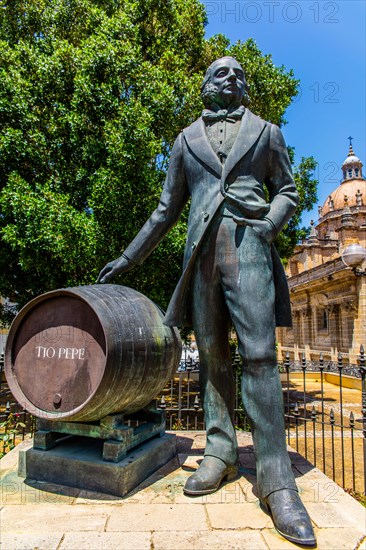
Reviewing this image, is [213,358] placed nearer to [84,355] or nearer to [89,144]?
[84,355]

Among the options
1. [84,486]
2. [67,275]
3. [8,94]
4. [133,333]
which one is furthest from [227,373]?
[8,94]

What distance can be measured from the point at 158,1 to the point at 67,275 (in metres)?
6.82

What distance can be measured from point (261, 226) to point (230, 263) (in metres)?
0.32

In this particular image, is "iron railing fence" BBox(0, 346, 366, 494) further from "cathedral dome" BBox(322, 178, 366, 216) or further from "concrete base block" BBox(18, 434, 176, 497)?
"cathedral dome" BBox(322, 178, 366, 216)

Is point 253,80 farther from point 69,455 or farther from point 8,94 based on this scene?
point 69,455

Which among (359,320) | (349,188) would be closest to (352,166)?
(349,188)

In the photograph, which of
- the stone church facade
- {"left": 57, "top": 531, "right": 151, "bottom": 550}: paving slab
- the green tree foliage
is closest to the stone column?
the stone church facade

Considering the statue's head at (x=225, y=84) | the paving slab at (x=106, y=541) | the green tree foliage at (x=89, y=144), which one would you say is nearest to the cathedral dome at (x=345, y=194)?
the green tree foliage at (x=89, y=144)

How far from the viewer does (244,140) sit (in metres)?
2.83

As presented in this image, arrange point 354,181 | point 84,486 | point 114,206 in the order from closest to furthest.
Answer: point 84,486
point 114,206
point 354,181

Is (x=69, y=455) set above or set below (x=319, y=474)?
above

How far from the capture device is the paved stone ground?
205cm

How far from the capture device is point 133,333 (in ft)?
9.22

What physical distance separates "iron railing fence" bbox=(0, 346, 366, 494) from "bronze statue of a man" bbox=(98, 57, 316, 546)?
1142 millimetres
